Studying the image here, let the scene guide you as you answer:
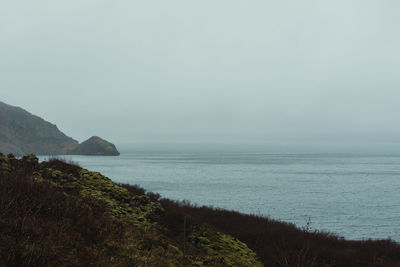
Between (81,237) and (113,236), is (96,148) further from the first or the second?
(81,237)

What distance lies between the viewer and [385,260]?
10.7 meters

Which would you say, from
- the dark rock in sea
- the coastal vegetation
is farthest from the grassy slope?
the dark rock in sea

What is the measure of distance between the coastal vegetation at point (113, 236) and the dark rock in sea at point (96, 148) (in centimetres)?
17509

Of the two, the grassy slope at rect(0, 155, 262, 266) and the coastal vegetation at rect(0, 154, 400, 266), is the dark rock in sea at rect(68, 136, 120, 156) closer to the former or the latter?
the coastal vegetation at rect(0, 154, 400, 266)

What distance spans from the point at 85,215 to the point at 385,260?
1148 cm

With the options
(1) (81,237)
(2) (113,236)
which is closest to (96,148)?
(2) (113,236)

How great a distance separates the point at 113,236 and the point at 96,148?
618ft

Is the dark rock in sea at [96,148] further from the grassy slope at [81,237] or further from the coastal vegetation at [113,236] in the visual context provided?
the grassy slope at [81,237]

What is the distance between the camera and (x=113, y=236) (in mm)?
6242

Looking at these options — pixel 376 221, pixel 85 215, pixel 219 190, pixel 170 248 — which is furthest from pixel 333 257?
pixel 219 190

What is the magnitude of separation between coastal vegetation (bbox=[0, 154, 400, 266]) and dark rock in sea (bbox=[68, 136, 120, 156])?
574 feet

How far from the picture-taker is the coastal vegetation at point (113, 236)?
4.74 metres

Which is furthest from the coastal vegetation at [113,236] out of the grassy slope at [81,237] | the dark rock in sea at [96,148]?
the dark rock in sea at [96,148]

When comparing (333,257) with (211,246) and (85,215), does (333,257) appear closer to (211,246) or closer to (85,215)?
(211,246)
